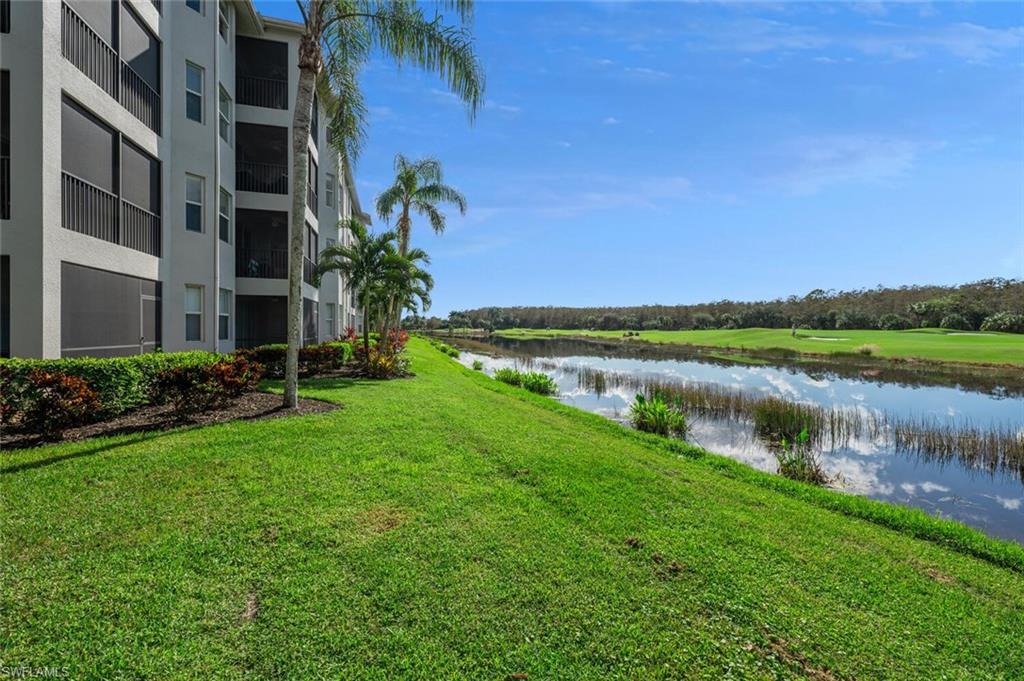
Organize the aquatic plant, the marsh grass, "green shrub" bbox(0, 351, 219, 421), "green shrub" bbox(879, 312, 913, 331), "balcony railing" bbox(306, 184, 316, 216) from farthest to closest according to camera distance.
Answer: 1. "green shrub" bbox(879, 312, 913, 331)
2. "balcony railing" bbox(306, 184, 316, 216)
3. the marsh grass
4. the aquatic plant
5. "green shrub" bbox(0, 351, 219, 421)

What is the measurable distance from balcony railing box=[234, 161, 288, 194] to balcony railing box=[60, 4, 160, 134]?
4.30 meters

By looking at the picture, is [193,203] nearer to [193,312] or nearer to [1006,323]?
[193,312]

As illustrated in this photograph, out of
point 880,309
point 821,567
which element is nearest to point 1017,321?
point 880,309

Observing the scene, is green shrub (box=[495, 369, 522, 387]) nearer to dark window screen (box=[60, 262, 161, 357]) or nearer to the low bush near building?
dark window screen (box=[60, 262, 161, 357])

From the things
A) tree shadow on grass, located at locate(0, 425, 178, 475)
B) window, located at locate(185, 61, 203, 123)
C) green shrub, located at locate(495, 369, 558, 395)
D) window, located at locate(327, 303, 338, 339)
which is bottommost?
green shrub, located at locate(495, 369, 558, 395)

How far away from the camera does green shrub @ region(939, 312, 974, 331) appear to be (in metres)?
52.4

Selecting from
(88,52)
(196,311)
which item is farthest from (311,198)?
(88,52)

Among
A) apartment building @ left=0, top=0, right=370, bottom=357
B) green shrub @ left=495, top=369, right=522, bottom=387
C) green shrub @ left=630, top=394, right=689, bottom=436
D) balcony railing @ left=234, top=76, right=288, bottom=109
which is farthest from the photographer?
green shrub @ left=495, top=369, right=522, bottom=387

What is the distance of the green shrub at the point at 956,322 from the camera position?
52375mm

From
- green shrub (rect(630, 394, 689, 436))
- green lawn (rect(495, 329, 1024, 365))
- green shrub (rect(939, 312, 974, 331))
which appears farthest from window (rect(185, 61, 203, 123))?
green shrub (rect(939, 312, 974, 331))

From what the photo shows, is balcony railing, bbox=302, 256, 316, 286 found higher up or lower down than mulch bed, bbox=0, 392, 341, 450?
higher up

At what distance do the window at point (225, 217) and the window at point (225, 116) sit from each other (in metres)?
1.83

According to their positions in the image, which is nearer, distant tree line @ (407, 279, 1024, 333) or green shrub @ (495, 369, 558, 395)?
green shrub @ (495, 369, 558, 395)

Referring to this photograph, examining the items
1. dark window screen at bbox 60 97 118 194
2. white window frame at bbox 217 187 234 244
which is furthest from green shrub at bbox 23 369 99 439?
white window frame at bbox 217 187 234 244
